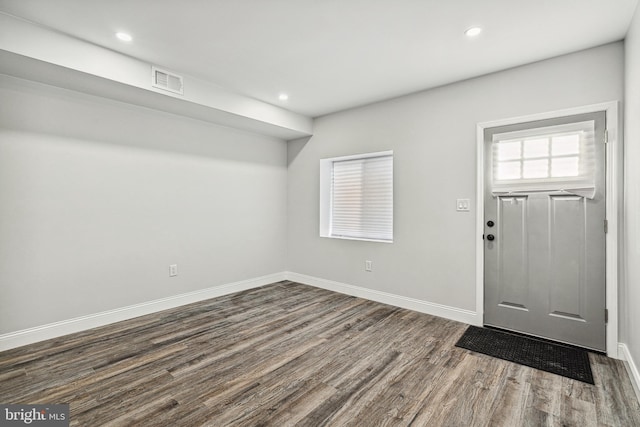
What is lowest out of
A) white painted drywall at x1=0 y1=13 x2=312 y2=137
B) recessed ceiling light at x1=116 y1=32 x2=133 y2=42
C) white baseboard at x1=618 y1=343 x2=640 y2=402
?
white baseboard at x1=618 y1=343 x2=640 y2=402

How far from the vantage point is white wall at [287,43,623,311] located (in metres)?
2.76

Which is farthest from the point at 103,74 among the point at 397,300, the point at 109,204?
the point at 397,300

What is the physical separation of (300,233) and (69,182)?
9.64ft

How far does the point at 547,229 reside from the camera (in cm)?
Result: 284

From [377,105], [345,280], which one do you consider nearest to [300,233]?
[345,280]

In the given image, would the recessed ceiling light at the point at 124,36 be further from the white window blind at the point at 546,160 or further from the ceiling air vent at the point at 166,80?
the white window blind at the point at 546,160

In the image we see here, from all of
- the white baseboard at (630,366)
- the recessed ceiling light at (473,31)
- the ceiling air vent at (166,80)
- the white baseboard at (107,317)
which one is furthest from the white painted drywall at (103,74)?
the white baseboard at (630,366)

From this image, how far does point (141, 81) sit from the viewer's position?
2.93 meters

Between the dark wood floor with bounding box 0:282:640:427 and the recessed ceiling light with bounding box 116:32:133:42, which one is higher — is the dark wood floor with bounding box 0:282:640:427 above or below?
below

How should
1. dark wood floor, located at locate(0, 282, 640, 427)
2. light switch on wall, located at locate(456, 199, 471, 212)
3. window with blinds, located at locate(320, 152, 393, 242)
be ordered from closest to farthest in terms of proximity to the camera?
dark wood floor, located at locate(0, 282, 640, 427)
light switch on wall, located at locate(456, 199, 471, 212)
window with blinds, located at locate(320, 152, 393, 242)

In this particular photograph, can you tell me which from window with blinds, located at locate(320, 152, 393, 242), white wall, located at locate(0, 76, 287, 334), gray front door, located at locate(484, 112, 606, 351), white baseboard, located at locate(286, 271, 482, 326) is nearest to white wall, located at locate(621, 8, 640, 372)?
gray front door, located at locate(484, 112, 606, 351)

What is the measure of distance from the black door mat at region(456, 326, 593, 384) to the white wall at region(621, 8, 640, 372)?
1.11 ft

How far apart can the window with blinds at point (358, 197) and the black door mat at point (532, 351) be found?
1.57 metres

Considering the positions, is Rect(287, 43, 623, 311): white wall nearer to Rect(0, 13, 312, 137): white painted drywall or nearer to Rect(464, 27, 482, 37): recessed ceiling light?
Rect(464, 27, 482, 37): recessed ceiling light
